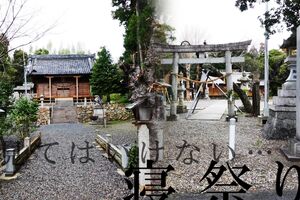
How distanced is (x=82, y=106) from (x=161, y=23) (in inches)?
386

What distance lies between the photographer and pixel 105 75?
12070 mm

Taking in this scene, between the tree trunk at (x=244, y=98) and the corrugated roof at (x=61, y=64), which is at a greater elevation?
the corrugated roof at (x=61, y=64)

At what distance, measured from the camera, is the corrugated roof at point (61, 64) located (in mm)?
16141

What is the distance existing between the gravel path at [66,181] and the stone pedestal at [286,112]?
3.08 metres

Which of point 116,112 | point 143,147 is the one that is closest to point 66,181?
point 143,147

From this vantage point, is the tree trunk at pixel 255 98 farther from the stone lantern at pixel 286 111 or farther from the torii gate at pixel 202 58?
the stone lantern at pixel 286 111

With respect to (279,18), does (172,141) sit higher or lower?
lower

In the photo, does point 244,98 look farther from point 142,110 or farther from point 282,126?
point 142,110

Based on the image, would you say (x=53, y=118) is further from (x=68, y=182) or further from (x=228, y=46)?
(x=68, y=182)

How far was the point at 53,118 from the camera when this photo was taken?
13531mm

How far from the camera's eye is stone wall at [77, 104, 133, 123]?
12.0m

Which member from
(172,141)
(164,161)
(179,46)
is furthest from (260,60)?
(164,161)

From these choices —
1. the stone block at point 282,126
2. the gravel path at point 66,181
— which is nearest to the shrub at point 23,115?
the gravel path at point 66,181

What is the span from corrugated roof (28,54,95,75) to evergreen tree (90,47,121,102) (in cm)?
369
